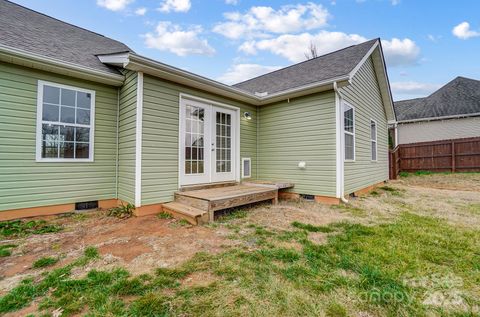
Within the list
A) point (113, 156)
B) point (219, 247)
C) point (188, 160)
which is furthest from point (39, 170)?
point (219, 247)

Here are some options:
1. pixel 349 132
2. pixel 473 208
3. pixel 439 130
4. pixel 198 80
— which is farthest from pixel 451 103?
pixel 198 80

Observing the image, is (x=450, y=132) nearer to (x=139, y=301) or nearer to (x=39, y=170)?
(x=139, y=301)

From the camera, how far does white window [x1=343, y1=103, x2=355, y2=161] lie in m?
5.58

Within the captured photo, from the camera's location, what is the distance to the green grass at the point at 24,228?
315cm

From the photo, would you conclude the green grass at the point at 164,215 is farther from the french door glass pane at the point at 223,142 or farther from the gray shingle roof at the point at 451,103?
the gray shingle roof at the point at 451,103

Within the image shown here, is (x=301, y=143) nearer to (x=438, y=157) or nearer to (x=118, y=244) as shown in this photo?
(x=118, y=244)

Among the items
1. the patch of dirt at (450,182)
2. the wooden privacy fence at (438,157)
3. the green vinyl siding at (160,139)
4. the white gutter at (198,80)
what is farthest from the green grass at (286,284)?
the wooden privacy fence at (438,157)

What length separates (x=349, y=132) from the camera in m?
5.74

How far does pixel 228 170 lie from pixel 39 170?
376 centimetres

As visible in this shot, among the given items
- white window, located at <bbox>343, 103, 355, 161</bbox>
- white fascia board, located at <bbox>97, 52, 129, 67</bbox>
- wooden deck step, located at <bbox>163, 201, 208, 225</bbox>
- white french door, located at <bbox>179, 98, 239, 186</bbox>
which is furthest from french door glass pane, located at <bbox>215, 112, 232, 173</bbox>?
white window, located at <bbox>343, 103, 355, 161</bbox>

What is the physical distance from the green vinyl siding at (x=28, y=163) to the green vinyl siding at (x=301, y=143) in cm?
419

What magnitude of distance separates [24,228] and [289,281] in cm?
403

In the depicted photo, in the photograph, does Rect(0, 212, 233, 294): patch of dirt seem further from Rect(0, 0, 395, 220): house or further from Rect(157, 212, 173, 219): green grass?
Rect(0, 0, 395, 220): house

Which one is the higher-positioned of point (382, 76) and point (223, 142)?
point (382, 76)
